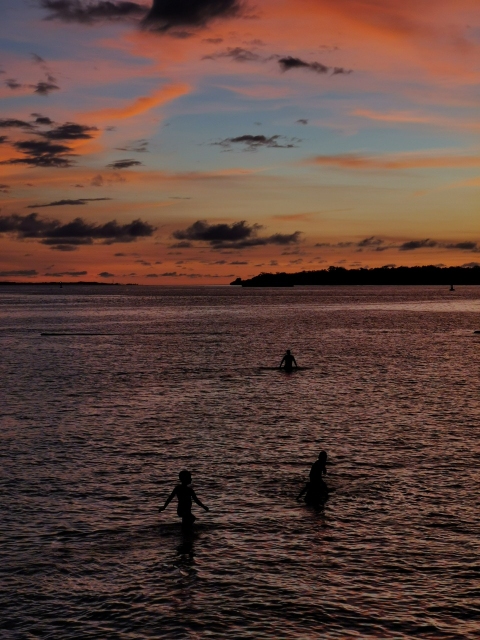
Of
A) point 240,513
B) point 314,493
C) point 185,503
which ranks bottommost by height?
point 240,513

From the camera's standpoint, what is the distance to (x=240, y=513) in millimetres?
28516

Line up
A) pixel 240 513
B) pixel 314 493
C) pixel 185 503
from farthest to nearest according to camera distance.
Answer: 1. pixel 314 493
2. pixel 240 513
3. pixel 185 503

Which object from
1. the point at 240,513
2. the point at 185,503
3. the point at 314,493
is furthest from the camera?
the point at 314,493

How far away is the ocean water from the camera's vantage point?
20469 millimetres

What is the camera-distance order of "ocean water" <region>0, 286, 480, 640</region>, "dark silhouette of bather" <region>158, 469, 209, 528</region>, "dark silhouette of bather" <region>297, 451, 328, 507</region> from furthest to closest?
"dark silhouette of bather" <region>297, 451, 328, 507</region> < "dark silhouette of bather" <region>158, 469, 209, 528</region> < "ocean water" <region>0, 286, 480, 640</region>

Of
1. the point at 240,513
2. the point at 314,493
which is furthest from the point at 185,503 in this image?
the point at 314,493

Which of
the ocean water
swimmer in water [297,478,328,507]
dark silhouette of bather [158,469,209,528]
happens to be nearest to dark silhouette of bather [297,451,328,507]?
swimmer in water [297,478,328,507]

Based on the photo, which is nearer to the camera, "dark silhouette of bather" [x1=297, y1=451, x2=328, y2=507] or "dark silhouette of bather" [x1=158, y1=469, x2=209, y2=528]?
"dark silhouette of bather" [x1=158, y1=469, x2=209, y2=528]

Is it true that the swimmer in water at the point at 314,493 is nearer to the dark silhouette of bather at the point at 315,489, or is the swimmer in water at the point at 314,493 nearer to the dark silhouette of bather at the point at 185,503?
the dark silhouette of bather at the point at 315,489

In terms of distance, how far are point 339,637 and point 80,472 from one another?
1899 centimetres

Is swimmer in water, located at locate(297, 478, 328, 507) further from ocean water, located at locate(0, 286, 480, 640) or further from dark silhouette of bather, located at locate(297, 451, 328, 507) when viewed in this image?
Answer: ocean water, located at locate(0, 286, 480, 640)

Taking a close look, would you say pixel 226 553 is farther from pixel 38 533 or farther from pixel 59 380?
pixel 59 380

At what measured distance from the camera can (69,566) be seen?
23641 millimetres

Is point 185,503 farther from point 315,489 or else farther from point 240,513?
point 315,489
